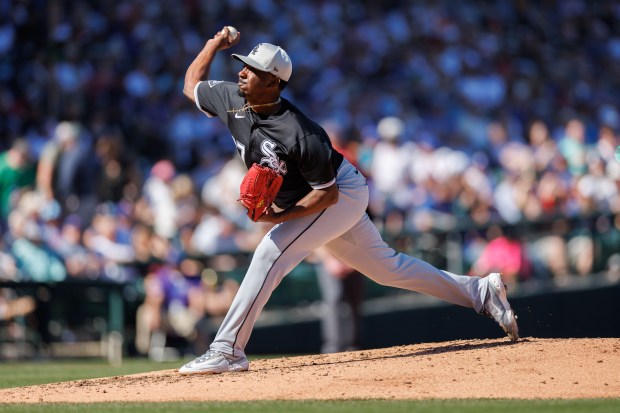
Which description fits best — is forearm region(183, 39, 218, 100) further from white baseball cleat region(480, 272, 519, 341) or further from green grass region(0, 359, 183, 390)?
green grass region(0, 359, 183, 390)

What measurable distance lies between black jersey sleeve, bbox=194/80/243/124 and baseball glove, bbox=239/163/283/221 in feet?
1.71

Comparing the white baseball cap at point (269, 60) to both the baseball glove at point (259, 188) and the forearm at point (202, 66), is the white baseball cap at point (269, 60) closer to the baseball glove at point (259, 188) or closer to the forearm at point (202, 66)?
the baseball glove at point (259, 188)

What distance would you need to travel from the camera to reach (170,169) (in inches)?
533

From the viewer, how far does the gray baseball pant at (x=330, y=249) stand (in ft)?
21.7

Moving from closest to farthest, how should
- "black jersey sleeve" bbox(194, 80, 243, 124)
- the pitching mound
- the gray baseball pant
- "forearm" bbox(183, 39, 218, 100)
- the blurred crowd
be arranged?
the pitching mound < the gray baseball pant < "black jersey sleeve" bbox(194, 80, 243, 124) < "forearm" bbox(183, 39, 218, 100) < the blurred crowd

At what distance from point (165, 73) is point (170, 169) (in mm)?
3061

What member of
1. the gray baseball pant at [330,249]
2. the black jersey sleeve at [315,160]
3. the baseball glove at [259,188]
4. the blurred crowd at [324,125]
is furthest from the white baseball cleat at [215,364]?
the blurred crowd at [324,125]

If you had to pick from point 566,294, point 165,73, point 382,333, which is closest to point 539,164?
point 566,294

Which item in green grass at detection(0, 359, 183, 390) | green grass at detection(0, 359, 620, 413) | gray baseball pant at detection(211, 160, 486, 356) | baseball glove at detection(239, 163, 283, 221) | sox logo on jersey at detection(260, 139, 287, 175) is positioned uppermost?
sox logo on jersey at detection(260, 139, 287, 175)

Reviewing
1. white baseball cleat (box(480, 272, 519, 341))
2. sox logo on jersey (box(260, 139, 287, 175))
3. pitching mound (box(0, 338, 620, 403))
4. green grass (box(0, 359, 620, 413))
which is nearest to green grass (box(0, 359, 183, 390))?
pitching mound (box(0, 338, 620, 403))

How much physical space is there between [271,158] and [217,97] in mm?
640

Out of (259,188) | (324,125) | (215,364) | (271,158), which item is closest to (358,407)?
(215,364)

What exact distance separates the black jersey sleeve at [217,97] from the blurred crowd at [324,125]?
321 cm

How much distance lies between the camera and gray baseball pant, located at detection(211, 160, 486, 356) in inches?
260
